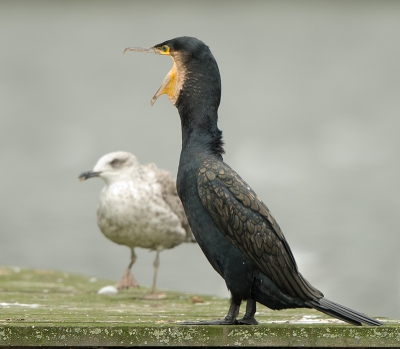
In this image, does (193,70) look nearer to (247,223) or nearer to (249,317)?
(247,223)

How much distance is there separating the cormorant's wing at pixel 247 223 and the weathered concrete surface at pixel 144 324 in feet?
0.86

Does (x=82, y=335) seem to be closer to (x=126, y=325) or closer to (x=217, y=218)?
(x=126, y=325)

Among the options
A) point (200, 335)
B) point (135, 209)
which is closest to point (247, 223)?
point (200, 335)

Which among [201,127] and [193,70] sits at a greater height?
[193,70]

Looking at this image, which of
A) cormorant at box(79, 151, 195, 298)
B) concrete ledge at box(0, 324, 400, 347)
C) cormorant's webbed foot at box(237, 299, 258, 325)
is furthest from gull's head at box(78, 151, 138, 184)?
concrete ledge at box(0, 324, 400, 347)

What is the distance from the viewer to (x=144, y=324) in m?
3.76

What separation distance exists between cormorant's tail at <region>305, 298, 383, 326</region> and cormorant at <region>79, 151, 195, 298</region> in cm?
342

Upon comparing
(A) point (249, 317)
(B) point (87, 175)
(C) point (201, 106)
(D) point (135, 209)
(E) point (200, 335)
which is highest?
(B) point (87, 175)

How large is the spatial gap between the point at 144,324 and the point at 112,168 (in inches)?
171

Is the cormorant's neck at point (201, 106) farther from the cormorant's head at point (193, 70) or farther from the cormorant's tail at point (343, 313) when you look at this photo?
the cormorant's tail at point (343, 313)

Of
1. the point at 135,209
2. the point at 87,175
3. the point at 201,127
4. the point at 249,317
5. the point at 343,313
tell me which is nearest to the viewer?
the point at 343,313

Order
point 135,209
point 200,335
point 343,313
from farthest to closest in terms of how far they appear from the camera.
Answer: point 135,209, point 343,313, point 200,335

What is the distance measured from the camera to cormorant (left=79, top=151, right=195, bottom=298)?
7.52 meters

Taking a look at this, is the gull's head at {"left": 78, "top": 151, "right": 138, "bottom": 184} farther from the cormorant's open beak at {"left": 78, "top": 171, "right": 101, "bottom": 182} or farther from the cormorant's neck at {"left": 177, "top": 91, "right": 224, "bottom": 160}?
the cormorant's neck at {"left": 177, "top": 91, "right": 224, "bottom": 160}
